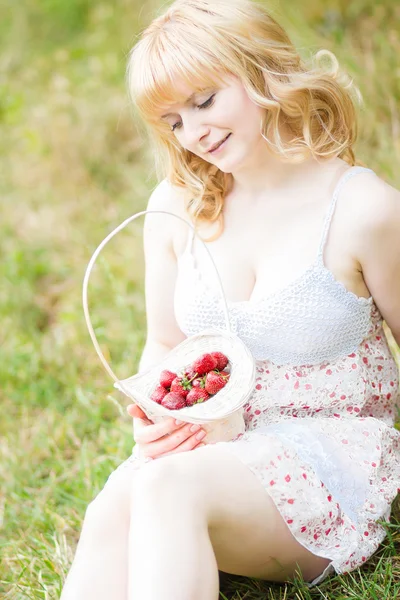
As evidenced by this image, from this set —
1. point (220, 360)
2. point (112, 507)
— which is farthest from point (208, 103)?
point (112, 507)

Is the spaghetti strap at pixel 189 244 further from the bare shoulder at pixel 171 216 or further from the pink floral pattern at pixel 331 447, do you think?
the pink floral pattern at pixel 331 447

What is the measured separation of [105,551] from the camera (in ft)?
5.73

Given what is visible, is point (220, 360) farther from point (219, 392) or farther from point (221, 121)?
point (221, 121)

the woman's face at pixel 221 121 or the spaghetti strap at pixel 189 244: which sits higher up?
the woman's face at pixel 221 121

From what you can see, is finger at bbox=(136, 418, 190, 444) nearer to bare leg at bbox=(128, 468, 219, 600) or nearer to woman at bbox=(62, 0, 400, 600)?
woman at bbox=(62, 0, 400, 600)

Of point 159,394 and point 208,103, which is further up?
point 208,103

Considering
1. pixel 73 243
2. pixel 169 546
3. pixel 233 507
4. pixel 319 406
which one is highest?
pixel 169 546

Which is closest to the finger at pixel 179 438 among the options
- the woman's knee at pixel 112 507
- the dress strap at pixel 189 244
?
the woman's knee at pixel 112 507

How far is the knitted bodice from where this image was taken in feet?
6.27

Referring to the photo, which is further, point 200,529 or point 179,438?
point 179,438

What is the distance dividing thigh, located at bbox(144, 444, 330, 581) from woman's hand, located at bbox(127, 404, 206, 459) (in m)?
0.05

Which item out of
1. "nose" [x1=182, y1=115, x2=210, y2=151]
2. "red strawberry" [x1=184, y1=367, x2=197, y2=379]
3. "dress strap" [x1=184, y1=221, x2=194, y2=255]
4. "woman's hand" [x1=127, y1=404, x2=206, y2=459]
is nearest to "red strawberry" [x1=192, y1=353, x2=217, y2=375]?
"red strawberry" [x1=184, y1=367, x2=197, y2=379]

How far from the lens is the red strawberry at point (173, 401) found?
1.76 metres

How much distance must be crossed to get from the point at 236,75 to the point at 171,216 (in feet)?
1.52
